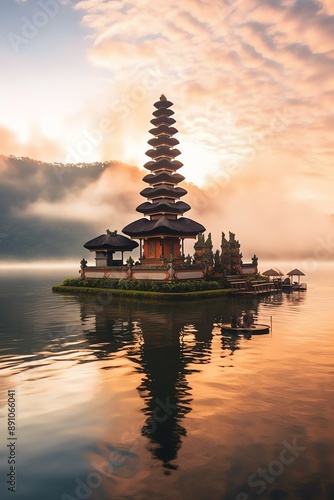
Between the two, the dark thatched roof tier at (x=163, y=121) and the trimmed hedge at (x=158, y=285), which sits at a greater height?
the dark thatched roof tier at (x=163, y=121)

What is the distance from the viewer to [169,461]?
32.0 feet

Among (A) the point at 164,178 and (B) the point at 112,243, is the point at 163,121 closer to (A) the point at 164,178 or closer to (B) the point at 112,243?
(A) the point at 164,178

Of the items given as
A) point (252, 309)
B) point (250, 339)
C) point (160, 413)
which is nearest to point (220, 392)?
point (160, 413)

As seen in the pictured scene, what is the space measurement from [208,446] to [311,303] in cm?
3691

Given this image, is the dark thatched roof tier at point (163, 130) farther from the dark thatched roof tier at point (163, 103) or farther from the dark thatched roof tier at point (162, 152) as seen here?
the dark thatched roof tier at point (163, 103)

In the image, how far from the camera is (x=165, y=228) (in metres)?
53.9

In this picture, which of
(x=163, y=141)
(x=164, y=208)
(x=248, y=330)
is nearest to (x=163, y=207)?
(x=164, y=208)

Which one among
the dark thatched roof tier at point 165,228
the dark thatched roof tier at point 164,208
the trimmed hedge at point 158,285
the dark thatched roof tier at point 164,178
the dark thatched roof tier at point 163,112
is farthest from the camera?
the dark thatched roof tier at point 163,112

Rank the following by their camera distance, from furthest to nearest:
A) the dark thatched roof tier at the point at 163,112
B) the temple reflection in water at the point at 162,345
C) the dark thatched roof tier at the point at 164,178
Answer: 1. the dark thatched roof tier at the point at 163,112
2. the dark thatched roof tier at the point at 164,178
3. the temple reflection in water at the point at 162,345

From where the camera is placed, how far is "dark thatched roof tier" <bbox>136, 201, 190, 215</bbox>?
57.4 m

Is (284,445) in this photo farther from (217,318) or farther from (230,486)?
(217,318)

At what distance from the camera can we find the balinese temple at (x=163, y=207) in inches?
2192

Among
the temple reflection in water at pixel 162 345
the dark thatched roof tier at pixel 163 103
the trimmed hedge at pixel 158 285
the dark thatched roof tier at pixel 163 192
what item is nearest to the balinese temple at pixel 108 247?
the trimmed hedge at pixel 158 285

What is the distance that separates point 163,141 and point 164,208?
1175cm
